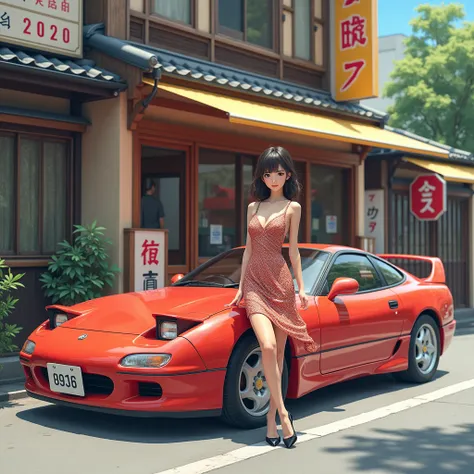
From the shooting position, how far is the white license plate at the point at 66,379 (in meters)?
5.84

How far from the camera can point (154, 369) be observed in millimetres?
5598

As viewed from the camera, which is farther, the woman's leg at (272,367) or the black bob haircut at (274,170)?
the black bob haircut at (274,170)

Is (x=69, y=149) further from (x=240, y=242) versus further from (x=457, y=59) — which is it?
(x=457, y=59)

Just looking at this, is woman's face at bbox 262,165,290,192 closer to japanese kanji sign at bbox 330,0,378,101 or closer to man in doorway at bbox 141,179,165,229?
man in doorway at bbox 141,179,165,229

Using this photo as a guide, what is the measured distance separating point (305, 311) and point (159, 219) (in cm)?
462

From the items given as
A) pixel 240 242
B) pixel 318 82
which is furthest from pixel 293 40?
pixel 240 242

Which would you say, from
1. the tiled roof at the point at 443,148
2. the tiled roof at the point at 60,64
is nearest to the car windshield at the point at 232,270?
the tiled roof at the point at 60,64

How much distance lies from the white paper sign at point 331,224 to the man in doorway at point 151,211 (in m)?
4.10

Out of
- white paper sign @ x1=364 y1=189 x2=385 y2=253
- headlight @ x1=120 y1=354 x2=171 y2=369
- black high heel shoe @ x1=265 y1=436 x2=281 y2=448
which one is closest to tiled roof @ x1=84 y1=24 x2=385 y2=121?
white paper sign @ x1=364 y1=189 x2=385 y2=253

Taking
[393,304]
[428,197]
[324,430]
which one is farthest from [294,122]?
[428,197]

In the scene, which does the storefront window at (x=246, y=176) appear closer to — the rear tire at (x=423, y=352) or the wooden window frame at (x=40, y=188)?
the wooden window frame at (x=40, y=188)

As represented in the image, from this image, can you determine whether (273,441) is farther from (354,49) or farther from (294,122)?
(354,49)

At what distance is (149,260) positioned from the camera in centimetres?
995

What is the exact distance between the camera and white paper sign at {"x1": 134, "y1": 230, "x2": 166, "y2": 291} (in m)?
9.79
